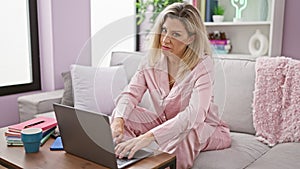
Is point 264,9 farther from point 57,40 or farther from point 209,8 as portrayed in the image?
point 57,40

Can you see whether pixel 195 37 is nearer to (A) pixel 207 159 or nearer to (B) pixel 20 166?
(A) pixel 207 159

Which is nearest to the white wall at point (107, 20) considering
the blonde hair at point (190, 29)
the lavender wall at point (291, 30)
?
→ the blonde hair at point (190, 29)

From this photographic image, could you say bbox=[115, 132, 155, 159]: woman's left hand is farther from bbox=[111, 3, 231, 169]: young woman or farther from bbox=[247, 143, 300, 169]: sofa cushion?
bbox=[247, 143, 300, 169]: sofa cushion

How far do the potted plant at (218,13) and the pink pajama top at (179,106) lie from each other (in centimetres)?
108

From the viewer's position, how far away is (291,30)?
2.13 metres

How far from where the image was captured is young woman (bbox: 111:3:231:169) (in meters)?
1.26

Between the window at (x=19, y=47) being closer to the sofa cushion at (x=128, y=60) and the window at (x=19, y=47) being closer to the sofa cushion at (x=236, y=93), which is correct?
the sofa cushion at (x=128, y=60)

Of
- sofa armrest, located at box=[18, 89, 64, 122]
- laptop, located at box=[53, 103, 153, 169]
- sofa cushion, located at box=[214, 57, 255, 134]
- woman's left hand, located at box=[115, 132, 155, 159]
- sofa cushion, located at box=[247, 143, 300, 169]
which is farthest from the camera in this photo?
sofa armrest, located at box=[18, 89, 64, 122]

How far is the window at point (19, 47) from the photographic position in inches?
88.7

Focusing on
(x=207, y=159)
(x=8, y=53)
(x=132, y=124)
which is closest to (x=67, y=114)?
(x=132, y=124)

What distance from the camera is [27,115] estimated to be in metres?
2.00

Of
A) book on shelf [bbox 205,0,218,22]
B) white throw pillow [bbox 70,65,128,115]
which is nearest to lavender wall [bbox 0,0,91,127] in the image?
white throw pillow [bbox 70,65,128,115]

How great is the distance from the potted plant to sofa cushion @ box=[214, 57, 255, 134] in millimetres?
697

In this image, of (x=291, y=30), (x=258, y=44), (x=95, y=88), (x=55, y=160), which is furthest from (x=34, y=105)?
(x=291, y=30)
